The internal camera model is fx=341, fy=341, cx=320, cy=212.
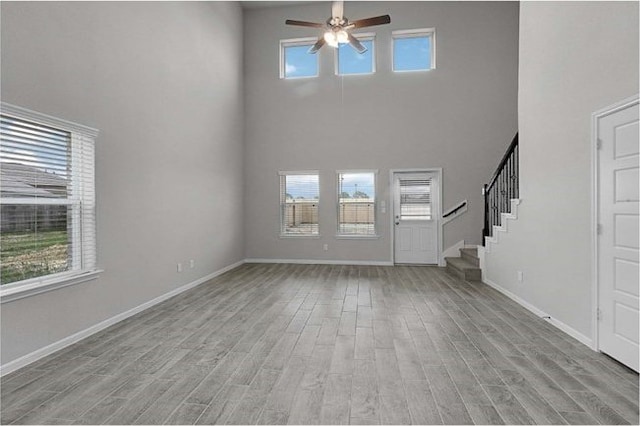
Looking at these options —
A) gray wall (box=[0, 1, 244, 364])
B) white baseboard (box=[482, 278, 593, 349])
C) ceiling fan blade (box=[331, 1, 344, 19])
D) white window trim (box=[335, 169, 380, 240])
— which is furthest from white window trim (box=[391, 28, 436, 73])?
white baseboard (box=[482, 278, 593, 349])

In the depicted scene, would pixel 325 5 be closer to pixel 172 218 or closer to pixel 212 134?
pixel 212 134

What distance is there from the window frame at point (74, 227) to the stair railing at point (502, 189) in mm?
5324

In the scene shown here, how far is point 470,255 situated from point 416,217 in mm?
1446

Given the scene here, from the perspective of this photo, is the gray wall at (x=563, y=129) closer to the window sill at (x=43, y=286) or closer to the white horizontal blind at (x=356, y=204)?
the white horizontal blind at (x=356, y=204)

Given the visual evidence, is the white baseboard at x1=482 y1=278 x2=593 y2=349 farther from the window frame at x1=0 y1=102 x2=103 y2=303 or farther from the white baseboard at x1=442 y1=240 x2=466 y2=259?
the window frame at x1=0 y1=102 x2=103 y2=303

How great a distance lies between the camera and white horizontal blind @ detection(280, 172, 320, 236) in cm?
780

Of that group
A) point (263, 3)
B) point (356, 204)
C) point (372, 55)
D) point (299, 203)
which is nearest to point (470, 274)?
point (356, 204)

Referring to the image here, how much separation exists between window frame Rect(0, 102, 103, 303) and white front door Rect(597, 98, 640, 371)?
4.79 metres

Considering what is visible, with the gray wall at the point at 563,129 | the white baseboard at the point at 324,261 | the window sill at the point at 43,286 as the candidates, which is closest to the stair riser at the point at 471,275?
the gray wall at the point at 563,129

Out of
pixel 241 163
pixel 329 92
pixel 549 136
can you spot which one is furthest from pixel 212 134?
pixel 549 136

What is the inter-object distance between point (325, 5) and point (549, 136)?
5837 mm

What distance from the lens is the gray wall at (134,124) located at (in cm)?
291

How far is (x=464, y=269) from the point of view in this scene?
231 inches

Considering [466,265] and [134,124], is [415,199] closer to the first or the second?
[466,265]
